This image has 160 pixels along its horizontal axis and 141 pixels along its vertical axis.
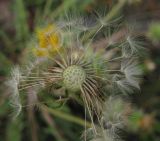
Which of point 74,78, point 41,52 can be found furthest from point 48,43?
point 74,78

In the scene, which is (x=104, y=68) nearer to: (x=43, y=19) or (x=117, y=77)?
(x=117, y=77)

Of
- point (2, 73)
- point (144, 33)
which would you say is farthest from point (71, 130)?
point (144, 33)

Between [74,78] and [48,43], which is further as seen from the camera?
[48,43]

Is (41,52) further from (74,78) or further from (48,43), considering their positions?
(74,78)

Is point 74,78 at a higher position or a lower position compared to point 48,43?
lower

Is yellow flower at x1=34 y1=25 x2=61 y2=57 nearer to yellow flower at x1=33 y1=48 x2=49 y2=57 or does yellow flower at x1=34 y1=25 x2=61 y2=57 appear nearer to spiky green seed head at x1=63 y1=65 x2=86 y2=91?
yellow flower at x1=33 y1=48 x2=49 y2=57

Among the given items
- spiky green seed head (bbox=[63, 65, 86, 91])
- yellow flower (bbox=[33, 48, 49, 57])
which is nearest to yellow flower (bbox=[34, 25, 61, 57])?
yellow flower (bbox=[33, 48, 49, 57])

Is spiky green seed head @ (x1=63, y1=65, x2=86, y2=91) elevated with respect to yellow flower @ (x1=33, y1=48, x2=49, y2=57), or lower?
lower

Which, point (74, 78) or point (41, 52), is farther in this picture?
point (41, 52)
